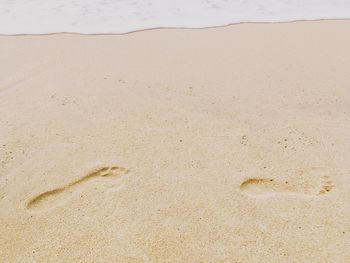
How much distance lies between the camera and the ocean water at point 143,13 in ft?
14.8

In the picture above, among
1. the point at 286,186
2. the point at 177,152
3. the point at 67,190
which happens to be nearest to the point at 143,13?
the point at 177,152

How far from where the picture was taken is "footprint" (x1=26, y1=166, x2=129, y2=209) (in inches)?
82.3

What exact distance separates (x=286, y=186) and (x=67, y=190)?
1.20 metres

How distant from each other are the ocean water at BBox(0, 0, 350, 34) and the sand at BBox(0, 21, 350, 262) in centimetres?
74

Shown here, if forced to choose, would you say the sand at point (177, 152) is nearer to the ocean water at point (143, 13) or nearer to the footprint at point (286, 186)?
the footprint at point (286, 186)

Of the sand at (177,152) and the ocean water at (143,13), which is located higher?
the ocean water at (143,13)

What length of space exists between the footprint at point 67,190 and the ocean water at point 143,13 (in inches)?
96.6

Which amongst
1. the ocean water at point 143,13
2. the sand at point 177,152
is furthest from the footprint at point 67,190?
the ocean water at point 143,13

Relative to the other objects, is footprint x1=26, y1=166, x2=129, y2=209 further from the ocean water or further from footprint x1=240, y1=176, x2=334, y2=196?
the ocean water

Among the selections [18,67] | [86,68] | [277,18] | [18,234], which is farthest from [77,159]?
[277,18]

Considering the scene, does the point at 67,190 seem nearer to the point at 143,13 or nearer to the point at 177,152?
the point at 177,152

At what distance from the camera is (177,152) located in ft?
7.90

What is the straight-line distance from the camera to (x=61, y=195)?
7.00 feet

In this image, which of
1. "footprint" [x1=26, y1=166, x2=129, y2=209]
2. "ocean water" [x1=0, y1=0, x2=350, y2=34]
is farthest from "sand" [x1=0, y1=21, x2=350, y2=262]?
"ocean water" [x1=0, y1=0, x2=350, y2=34]
